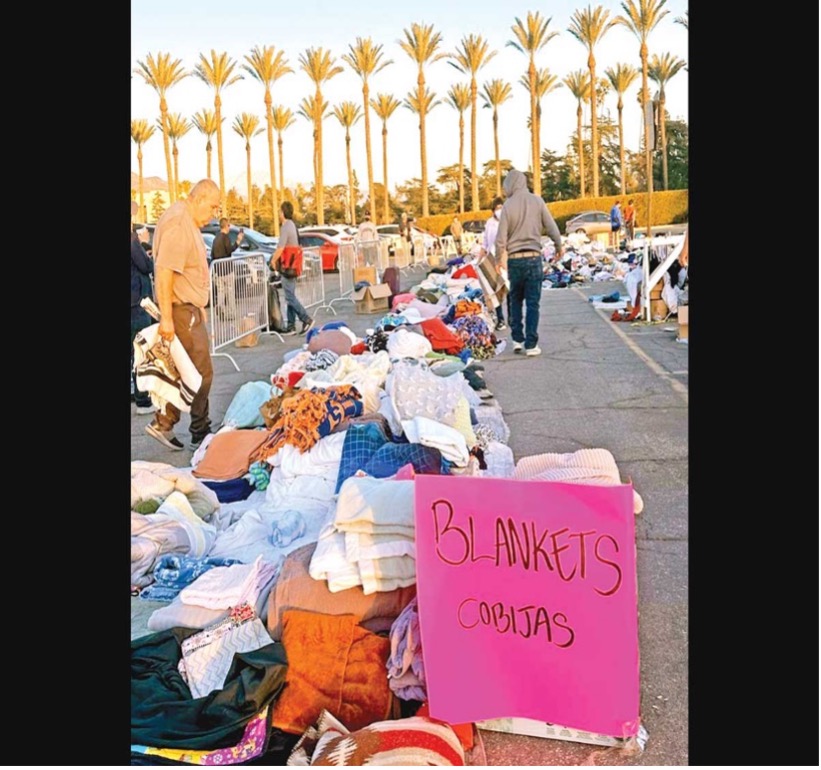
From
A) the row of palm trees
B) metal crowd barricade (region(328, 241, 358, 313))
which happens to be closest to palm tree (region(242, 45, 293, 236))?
the row of palm trees

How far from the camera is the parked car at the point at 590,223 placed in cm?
3883

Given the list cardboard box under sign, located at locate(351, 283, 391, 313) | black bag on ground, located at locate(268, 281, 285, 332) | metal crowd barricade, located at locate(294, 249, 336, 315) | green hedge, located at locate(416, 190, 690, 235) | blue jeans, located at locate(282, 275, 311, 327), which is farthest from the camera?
green hedge, located at locate(416, 190, 690, 235)

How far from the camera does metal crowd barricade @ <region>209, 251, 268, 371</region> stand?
39.4ft

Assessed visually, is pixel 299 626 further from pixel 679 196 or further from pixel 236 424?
pixel 679 196

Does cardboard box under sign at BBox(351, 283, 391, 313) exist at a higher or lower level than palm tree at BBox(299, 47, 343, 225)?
lower

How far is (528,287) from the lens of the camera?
1073 cm

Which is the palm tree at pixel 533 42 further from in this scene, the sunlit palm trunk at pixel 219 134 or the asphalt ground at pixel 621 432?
the asphalt ground at pixel 621 432

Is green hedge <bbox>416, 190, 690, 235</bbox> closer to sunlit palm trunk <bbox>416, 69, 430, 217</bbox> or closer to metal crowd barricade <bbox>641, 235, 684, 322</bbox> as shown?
sunlit palm trunk <bbox>416, 69, 430, 217</bbox>

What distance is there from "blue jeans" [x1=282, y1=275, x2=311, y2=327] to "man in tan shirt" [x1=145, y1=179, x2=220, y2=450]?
6580 mm

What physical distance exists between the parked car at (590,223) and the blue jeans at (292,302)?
25.8m
